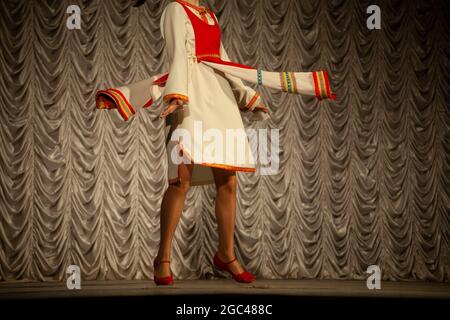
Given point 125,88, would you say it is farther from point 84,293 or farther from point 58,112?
point 58,112

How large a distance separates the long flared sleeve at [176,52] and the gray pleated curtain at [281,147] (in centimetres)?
176

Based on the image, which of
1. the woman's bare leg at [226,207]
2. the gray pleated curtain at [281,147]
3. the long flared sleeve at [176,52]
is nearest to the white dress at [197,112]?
the long flared sleeve at [176,52]

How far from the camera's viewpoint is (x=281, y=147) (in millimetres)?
4723

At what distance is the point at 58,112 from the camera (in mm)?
4379

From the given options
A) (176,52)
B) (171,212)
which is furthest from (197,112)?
(171,212)

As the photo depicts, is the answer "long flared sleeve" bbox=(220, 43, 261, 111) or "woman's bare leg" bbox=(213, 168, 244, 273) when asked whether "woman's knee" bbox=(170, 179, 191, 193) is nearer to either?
"woman's bare leg" bbox=(213, 168, 244, 273)

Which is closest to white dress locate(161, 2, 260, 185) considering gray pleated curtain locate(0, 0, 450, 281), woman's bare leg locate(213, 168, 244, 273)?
woman's bare leg locate(213, 168, 244, 273)

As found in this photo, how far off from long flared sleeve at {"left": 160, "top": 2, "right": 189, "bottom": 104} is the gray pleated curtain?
5.78 ft

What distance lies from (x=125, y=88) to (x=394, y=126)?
106 inches

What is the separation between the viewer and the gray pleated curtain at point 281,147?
4.32 meters

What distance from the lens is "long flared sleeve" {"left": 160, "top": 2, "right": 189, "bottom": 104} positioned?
2.61 metres
